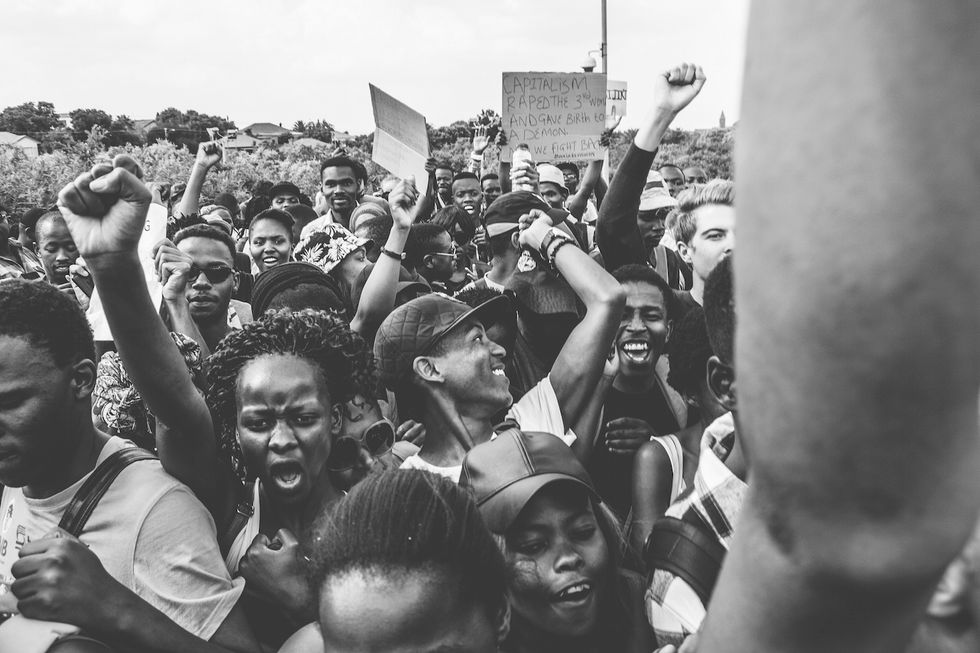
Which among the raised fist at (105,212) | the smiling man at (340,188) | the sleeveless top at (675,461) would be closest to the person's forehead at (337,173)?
the smiling man at (340,188)

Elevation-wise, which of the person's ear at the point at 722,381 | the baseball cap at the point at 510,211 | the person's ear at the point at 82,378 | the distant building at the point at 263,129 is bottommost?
the person's ear at the point at 722,381

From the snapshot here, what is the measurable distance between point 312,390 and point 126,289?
2.74ft

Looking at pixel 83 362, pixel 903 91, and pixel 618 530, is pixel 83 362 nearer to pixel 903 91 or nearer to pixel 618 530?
pixel 618 530

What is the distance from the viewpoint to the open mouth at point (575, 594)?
2.34m

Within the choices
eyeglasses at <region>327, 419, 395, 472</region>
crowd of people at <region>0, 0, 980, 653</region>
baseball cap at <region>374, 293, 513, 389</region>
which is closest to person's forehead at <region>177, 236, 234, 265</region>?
crowd of people at <region>0, 0, 980, 653</region>

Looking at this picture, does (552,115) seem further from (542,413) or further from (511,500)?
(511,500)

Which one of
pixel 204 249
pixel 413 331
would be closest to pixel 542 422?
A: pixel 413 331

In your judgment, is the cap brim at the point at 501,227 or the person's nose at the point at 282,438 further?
the cap brim at the point at 501,227

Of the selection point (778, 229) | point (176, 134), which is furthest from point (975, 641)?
point (176, 134)

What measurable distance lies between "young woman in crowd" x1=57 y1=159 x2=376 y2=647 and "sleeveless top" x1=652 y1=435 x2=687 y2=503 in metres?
1.11

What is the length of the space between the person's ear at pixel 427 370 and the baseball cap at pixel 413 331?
0.02 metres

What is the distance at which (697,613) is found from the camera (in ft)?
6.12

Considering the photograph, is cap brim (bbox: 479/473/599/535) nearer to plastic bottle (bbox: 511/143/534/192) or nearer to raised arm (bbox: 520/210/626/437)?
raised arm (bbox: 520/210/626/437)

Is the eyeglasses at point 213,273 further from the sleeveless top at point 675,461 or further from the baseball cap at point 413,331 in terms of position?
the sleeveless top at point 675,461
